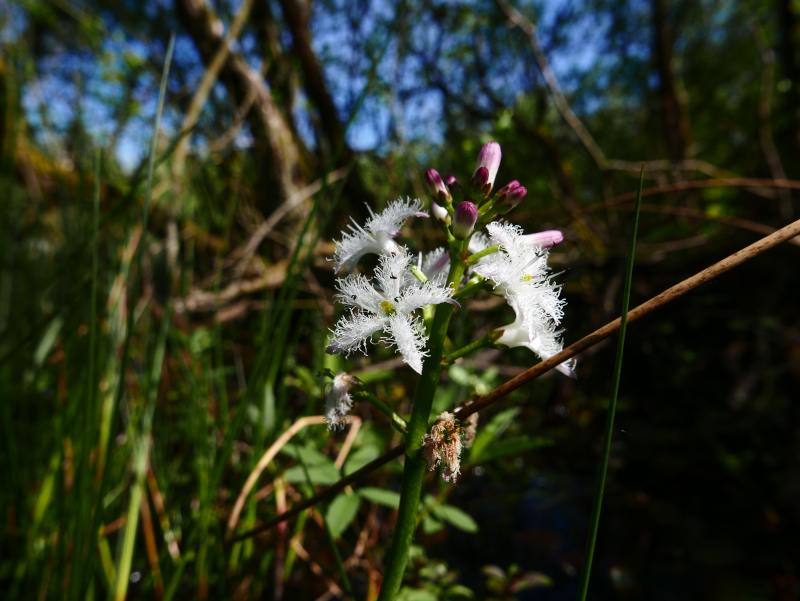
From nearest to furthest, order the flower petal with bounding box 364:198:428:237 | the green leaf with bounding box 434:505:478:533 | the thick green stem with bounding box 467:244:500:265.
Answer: the thick green stem with bounding box 467:244:500:265 < the flower petal with bounding box 364:198:428:237 < the green leaf with bounding box 434:505:478:533

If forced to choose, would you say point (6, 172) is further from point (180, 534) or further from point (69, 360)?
point (180, 534)

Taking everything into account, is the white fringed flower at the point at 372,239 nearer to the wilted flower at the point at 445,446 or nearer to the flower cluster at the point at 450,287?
the flower cluster at the point at 450,287

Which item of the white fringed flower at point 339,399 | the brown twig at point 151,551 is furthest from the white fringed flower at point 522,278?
the brown twig at point 151,551

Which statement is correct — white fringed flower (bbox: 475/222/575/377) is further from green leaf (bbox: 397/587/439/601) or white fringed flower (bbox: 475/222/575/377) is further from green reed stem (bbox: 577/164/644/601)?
green leaf (bbox: 397/587/439/601)

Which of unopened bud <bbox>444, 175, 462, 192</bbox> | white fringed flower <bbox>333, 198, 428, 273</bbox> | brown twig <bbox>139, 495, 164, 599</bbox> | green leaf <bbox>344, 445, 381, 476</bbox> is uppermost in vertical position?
unopened bud <bbox>444, 175, 462, 192</bbox>

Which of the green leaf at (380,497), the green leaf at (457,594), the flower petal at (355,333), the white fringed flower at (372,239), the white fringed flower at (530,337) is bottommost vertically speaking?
the green leaf at (457,594)

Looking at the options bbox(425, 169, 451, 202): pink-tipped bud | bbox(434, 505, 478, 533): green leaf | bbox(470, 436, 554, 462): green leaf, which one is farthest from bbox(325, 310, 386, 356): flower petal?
bbox(434, 505, 478, 533): green leaf
